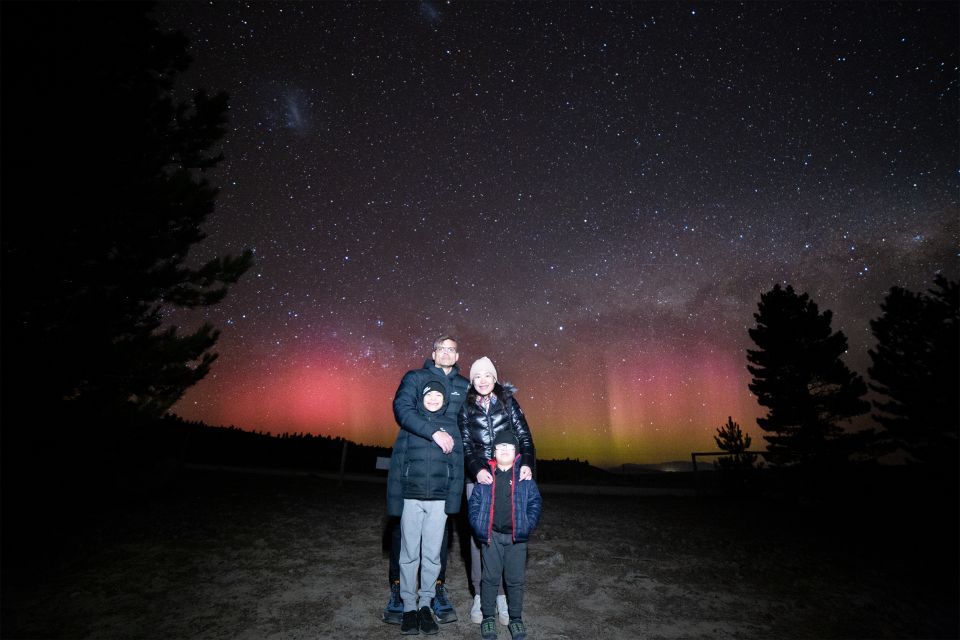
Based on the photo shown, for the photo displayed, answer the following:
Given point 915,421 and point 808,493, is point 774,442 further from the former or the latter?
point 808,493

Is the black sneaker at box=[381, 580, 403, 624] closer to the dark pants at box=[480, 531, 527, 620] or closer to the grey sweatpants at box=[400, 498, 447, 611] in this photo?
the grey sweatpants at box=[400, 498, 447, 611]

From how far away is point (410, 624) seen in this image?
3.08 meters

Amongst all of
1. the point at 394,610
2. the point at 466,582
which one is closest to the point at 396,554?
the point at 394,610

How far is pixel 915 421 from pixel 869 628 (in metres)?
27.0

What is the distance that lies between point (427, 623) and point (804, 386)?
87.1ft

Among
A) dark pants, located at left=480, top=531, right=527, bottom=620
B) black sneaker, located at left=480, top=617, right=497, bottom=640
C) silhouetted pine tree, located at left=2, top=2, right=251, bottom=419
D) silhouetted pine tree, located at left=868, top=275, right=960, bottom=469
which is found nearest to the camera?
black sneaker, located at left=480, top=617, right=497, bottom=640

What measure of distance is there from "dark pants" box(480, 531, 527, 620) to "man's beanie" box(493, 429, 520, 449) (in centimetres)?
69

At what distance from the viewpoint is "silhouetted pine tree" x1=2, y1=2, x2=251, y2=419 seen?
19.5 feet

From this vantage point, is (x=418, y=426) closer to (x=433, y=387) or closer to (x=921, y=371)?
(x=433, y=387)

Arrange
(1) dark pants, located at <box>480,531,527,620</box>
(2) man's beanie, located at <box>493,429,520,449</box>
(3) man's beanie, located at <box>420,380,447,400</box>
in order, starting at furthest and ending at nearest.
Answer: (3) man's beanie, located at <box>420,380,447,400</box> < (2) man's beanie, located at <box>493,429,520,449</box> < (1) dark pants, located at <box>480,531,527,620</box>

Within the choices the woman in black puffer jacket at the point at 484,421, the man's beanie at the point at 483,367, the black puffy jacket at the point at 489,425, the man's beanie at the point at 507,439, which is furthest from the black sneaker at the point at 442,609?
the man's beanie at the point at 483,367

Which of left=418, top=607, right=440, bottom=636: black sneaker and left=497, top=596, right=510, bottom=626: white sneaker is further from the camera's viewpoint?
left=497, top=596, right=510, bottom=626: white sneaker

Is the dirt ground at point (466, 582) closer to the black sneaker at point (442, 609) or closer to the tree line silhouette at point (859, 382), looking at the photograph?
the black sneaker at point (442, 609)

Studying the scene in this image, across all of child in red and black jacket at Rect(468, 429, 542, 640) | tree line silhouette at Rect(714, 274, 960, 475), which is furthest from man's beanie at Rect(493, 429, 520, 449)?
tree line silhouette at Rect(714, 274, 960, 475)
